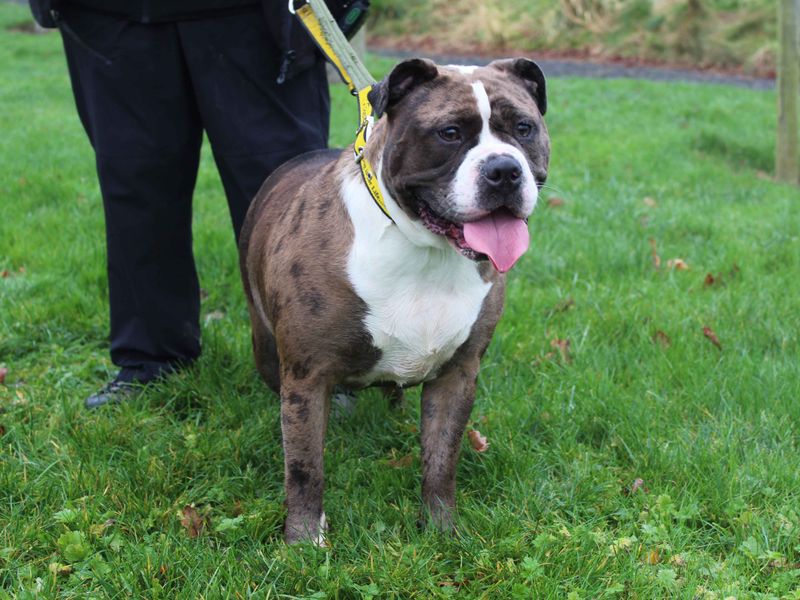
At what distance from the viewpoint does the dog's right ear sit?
2.29m

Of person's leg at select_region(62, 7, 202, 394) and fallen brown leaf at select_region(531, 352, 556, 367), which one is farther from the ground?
person's leg at select_region(62, 7, 202, 394)

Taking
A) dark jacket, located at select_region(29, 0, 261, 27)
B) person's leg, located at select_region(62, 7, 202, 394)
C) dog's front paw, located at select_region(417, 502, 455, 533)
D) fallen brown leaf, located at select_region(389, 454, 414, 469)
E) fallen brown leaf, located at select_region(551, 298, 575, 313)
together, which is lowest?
fallen brown leaf, located at select_region(551, 298, 575, 313)

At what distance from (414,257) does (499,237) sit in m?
0.26

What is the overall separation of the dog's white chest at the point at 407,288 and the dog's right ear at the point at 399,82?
286 millimetres

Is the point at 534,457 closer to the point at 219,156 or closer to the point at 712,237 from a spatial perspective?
the point at 219,156

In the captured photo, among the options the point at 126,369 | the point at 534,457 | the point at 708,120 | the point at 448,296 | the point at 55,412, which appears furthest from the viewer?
the point at 708,120

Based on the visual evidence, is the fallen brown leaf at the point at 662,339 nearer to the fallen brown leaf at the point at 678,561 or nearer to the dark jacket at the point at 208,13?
the fallen brown leaf at the point at 678,561

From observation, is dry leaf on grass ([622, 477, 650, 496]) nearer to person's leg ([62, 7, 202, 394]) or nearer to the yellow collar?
the yellow collar

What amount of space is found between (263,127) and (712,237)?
323 cm

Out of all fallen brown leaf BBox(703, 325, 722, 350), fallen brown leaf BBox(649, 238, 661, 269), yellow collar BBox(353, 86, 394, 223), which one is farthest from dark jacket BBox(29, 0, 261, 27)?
Result: fallen brown leaf BBox(649, 238, 661, 269)

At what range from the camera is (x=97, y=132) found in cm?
325

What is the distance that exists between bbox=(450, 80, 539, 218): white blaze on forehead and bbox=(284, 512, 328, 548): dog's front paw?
1.00 m

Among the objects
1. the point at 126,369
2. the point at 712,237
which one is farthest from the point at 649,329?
the point at 126,369

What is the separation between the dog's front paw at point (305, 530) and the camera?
8.24 ft
